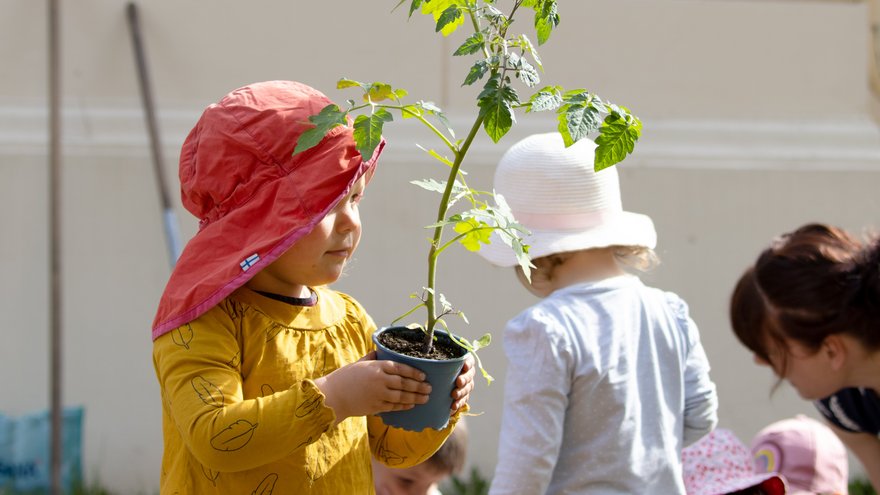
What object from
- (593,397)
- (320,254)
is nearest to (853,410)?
(593,397)

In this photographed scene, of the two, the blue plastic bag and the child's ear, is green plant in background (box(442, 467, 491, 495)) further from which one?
the child's ear

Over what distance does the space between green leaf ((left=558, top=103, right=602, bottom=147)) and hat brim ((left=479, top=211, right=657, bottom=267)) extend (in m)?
0.79

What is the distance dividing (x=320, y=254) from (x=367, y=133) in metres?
0.31

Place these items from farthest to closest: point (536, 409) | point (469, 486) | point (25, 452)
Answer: point (469, 486), point (25, 452), point (536, 409)

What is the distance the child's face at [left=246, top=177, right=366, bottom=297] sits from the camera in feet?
5.96

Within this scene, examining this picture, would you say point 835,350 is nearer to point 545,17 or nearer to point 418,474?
point 418,474

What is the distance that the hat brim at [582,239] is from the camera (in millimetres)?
2447

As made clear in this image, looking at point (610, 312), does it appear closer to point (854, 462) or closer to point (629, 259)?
point (629, 259)

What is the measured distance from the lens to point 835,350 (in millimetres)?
2646

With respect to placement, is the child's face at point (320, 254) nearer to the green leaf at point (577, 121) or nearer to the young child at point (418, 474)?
the green leaf at point (577, 121)

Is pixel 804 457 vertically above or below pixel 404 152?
below

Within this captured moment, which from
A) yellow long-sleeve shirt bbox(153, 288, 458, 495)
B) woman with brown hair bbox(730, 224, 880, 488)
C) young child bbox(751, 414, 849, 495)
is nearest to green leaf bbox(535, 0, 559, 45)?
A: yellow long-sleeve shirt bbox(153, 288, 458, 495)

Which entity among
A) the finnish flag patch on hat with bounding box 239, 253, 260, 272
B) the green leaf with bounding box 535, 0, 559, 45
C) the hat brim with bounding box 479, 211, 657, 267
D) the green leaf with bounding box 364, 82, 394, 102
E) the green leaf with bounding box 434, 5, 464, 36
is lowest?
the hat brim with bounding box 479, 211, 657, 267

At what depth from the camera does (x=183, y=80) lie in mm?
4609
